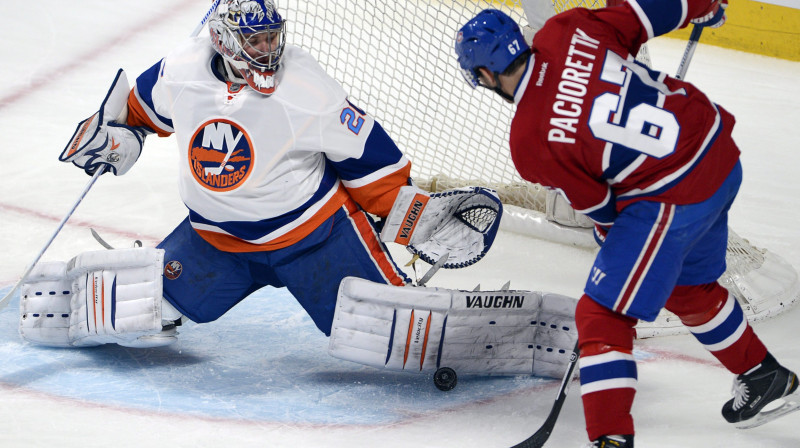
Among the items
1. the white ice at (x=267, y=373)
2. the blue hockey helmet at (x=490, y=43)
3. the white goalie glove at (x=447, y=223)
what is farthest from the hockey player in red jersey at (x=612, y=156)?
the white goalie glove at (x=447, y=223)

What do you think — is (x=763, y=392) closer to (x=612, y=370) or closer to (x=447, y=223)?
(x=612, y=370)

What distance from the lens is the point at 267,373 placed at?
8.86 feet

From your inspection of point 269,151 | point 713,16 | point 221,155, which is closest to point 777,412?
point 713,16

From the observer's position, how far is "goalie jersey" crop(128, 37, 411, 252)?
97.4 inches

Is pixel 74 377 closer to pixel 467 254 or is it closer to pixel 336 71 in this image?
pixel 467 254

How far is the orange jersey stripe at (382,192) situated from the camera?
2627 millimetres

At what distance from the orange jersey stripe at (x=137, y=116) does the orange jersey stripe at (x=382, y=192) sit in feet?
1.93

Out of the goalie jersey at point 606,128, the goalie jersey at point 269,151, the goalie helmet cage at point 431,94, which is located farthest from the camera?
the goalie helmet cage at point 431,94

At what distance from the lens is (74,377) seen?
2594 mm

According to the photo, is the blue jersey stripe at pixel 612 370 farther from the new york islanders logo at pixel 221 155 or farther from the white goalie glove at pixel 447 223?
the new york islanders logo at pixel 221 155

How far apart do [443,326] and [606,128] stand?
0.80 m

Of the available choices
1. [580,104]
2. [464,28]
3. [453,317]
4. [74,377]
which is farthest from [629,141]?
[74,377]

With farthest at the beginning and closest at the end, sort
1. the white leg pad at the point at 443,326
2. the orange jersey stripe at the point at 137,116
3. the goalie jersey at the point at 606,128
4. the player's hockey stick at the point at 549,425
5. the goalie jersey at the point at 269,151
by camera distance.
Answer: the orange jersey stripe at the point at 137,116 → the white leg pad at the point at 443,326 → the goalie jersey at the point at 269,151 → the player's hockey stick at the point at 549,425 → the goalie jersey at the point at 606,128

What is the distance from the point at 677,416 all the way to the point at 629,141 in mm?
829
